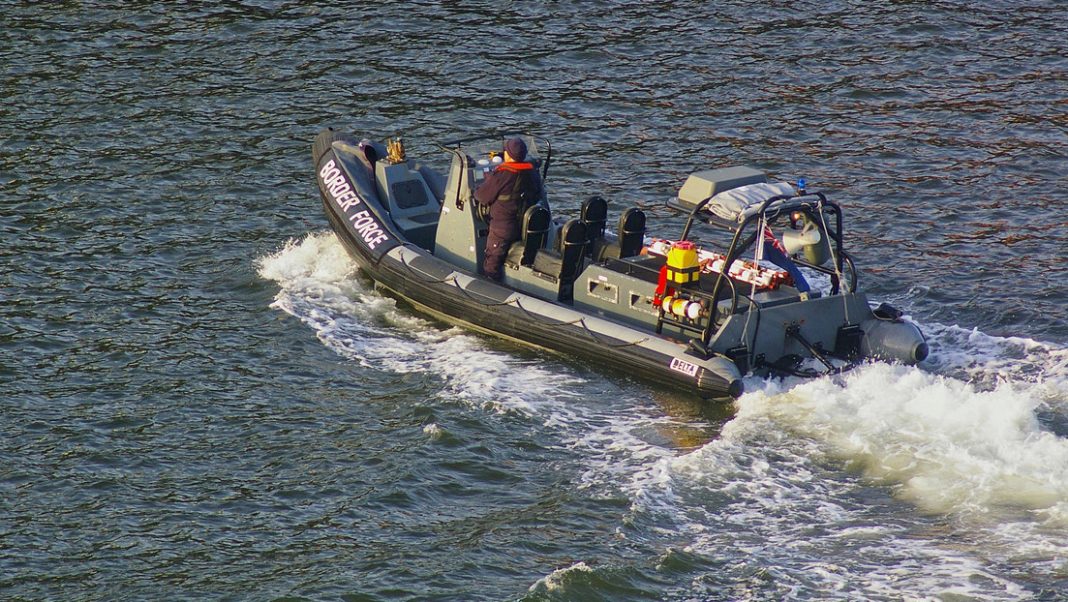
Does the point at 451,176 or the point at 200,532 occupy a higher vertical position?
the point at 451,176

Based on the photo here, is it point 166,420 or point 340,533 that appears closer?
point 340,533

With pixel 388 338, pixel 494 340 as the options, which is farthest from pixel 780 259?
pixel 388 338

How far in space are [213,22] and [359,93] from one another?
3.73 meters

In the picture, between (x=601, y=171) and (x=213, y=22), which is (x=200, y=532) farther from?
(x=213, y=22)

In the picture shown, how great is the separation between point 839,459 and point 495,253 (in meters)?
4.71

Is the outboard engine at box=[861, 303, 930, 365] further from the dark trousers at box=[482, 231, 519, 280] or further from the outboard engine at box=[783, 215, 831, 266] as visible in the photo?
the dark trousers at box=[482, 231, 519, 280]

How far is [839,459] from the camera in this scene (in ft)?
39.1

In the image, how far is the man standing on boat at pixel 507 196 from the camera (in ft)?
48.5

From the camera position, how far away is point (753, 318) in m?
13.3

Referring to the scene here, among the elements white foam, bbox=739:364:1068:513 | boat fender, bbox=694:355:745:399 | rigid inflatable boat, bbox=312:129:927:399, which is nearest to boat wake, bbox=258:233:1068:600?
white foam, bbox=739:364:1068:513

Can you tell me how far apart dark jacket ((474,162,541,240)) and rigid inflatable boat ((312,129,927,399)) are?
13 centimetres

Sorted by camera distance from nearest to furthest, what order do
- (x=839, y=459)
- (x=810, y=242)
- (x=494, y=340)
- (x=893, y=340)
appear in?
1. (x=839, y=459)
2. (x=893, y=340)
3. (x=810, y=242)
4. (x=494, y=340)

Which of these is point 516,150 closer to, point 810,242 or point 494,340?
point 494,340

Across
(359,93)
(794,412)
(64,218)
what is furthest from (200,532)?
(359,93)
